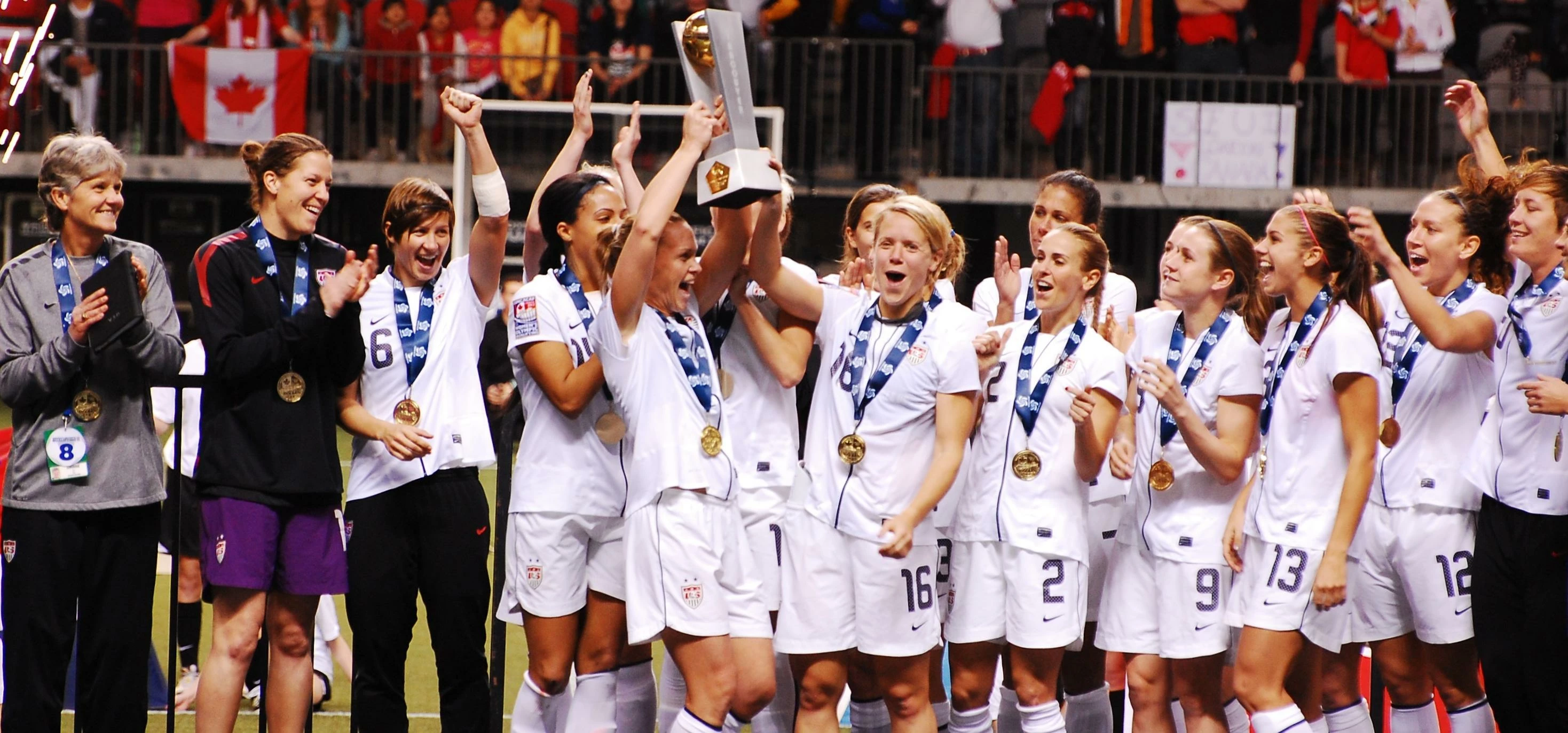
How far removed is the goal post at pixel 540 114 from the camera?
13656 millimetres

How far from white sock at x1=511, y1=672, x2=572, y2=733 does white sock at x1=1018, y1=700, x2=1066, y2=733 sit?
1348 millimetres

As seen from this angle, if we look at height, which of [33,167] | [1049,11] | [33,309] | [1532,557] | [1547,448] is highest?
[1049,11]

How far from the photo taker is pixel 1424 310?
13.9 ft

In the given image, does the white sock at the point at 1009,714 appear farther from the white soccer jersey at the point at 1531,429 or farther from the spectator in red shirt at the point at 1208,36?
the spectator in red shirt at the point at 1208,36

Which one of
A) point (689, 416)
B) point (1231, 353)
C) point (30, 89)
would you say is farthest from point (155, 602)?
point (30, 89)

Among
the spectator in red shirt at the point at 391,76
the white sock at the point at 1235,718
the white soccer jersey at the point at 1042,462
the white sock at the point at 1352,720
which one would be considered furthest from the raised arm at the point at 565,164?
Result: the spectator in red shirt at the point at 391,76

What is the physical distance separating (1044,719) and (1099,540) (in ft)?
2.23

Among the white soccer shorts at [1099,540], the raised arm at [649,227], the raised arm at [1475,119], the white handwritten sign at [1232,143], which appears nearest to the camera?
the raised arm at [649,227]

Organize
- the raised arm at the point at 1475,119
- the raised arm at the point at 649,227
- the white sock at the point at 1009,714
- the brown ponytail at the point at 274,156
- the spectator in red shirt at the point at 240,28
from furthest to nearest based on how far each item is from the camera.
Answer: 1. the spectator in red shirt at the point at 240,28
2. the raised arm at the point at 1475,119
3. the white sock at the point at 1009,714
4. the brown ponytail at the point at 274,156
5. the raised arm at the point at 649,227

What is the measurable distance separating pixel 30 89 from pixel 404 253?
11711 mm

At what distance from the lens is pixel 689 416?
13.1 ft

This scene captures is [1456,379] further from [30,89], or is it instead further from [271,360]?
[30,89]

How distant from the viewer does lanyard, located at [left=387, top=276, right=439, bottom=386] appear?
454cm

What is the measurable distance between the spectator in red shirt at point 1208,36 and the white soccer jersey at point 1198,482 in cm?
1073
